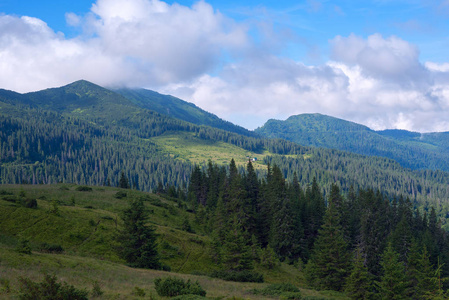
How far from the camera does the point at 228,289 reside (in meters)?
30.6

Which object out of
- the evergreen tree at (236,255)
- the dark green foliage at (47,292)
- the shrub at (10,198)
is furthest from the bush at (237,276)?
the shrub at (10,198)

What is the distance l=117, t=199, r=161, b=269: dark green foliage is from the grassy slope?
A: 170 cm

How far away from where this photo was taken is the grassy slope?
2526 centimetres

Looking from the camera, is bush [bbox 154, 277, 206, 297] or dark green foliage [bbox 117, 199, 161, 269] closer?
bush [bbox 154, 277, 206, 297]

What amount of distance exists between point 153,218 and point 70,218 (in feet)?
67.3

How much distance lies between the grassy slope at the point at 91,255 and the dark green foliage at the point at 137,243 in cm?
170

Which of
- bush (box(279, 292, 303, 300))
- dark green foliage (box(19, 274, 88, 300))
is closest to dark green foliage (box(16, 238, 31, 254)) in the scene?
dark green foliage (box(19, 274, 88, 300))

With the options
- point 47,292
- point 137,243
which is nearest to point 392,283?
point 137,243

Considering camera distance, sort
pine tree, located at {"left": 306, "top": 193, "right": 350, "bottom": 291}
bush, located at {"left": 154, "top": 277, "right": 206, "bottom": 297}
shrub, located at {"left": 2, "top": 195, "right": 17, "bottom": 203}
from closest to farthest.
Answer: bush, located at {"left": 154, "top": 277, "right": 206, "bottom": 297}, pine tree, located at {"left": 306, "top": 193, "right": 350, "bottom": 291}, shrub, located at {"left": 2, "top": 195, "right": 17, "bottom": 203}

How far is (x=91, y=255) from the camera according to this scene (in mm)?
40188

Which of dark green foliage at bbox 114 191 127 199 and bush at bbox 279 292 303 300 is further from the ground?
bush at bbox 279 292 303 300

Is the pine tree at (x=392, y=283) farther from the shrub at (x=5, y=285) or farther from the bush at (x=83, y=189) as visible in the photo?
the bush at (x=83, y=189)

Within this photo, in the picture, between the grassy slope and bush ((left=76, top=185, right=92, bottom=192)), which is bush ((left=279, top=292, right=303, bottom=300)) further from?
bush ((left=76, top=185, right=92, bottom=192))

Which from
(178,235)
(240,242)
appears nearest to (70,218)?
(178,235)
